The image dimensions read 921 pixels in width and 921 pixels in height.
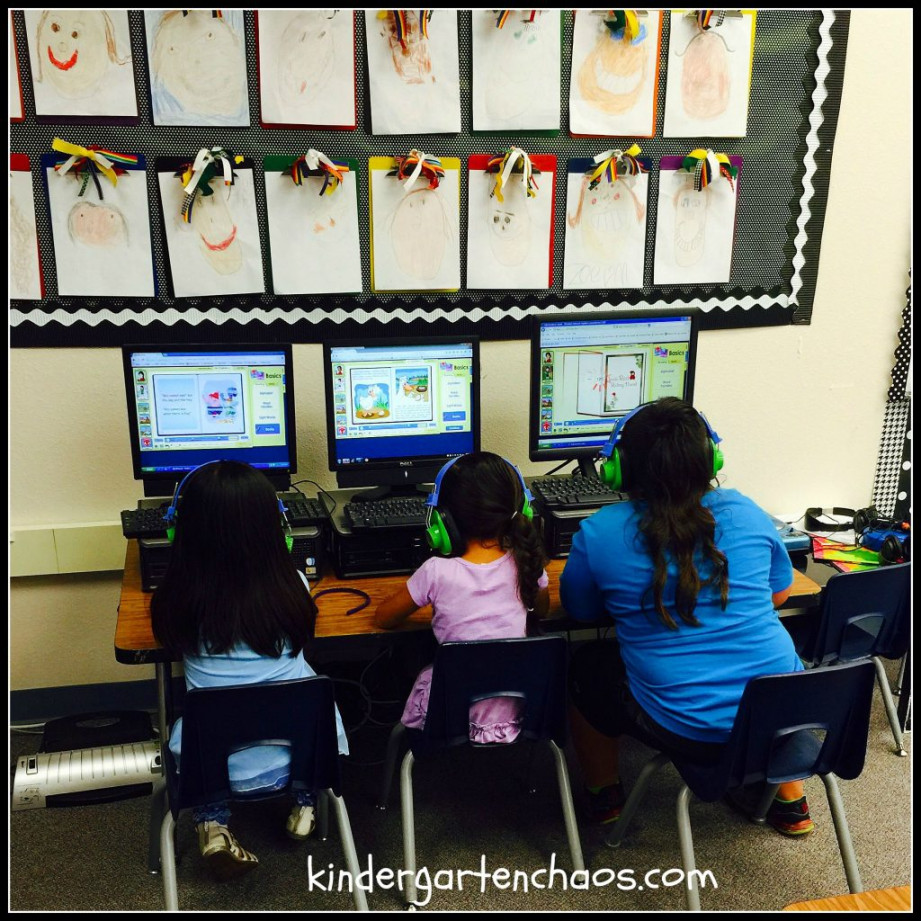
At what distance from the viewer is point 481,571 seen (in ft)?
6.15

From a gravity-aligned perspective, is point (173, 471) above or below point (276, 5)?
below

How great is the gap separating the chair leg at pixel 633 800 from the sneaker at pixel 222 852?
82cm

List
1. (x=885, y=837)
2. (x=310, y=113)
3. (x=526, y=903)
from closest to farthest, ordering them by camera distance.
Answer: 1. (x=526, y=903)
2. (x=885, y=837)
3. (x=310, y=113)

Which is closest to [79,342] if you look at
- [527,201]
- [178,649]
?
[178,649]

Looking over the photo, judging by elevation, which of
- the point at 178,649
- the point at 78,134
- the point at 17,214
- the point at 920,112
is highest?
the point at 920,112

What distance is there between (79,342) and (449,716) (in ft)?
4.63

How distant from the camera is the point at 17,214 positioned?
2.28 m

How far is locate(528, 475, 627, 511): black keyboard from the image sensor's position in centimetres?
Result: 224

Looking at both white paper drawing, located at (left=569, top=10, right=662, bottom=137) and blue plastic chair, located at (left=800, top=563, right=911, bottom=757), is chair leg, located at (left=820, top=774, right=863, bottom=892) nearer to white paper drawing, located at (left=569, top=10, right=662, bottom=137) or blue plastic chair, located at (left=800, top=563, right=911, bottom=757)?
blue plastic chair, located at (left=800, top=563, right=911, bottom=757)

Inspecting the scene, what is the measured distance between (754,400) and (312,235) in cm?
145

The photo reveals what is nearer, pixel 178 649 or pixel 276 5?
pixel 178 649

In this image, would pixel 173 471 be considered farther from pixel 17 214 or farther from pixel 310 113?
pixel 310 113

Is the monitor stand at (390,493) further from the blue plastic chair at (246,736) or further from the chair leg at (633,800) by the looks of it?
the chair leg at (633,800)

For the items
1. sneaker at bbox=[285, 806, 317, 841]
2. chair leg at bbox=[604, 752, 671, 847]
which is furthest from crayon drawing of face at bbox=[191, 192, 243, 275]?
chair leg at bbox=[604, 752, 671, 847]
